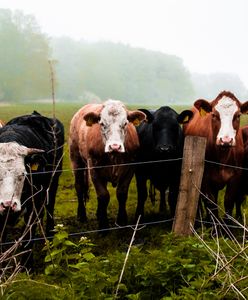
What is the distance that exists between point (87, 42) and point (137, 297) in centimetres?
20044

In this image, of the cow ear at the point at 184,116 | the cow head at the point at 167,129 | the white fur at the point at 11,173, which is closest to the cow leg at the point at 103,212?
the cow head at the point at 167,129

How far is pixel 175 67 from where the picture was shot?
15912 centimetres

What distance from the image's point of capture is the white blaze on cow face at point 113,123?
306 inches

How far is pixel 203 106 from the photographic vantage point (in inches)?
320

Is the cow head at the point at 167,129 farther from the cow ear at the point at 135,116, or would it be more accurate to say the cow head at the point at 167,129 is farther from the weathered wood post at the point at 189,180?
the weathered wood post at the point at 189,180

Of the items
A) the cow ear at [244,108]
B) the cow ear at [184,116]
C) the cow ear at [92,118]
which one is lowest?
the cow ear at [92,118]

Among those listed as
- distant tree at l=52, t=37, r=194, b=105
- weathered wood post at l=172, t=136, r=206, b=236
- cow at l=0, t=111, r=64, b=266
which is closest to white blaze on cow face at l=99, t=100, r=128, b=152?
cow at l=0, t=111, r=64, b=266

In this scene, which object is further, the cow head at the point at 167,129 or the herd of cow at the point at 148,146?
the cow head at the point at 167,129

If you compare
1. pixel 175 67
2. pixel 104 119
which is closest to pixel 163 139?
pixel 104 119

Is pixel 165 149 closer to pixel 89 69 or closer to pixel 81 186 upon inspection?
pixel 81 186

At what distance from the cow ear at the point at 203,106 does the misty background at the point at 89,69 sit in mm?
83193

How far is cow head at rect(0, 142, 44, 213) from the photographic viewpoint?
571cm

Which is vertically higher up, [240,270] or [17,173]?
[17,173]

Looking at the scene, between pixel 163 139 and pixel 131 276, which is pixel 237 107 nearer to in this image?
pixel 163 139
